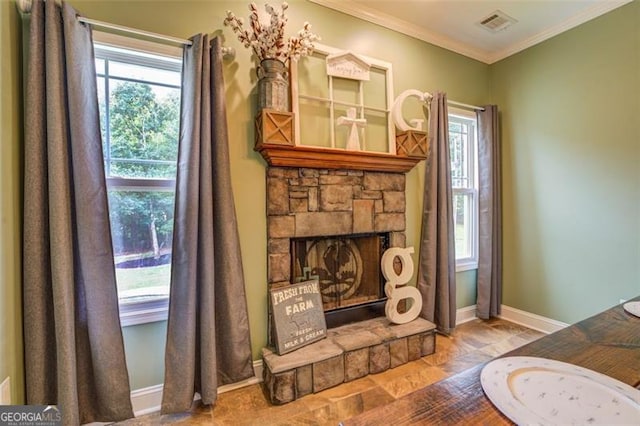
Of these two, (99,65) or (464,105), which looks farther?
(464,105)

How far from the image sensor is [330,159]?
7.17 feet

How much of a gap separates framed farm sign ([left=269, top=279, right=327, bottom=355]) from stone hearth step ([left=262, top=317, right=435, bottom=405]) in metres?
0.06

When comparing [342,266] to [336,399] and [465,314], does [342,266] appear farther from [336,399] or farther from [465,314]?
[465,314]

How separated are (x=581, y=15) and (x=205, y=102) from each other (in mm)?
3128

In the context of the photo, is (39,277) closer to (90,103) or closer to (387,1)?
(90,103)

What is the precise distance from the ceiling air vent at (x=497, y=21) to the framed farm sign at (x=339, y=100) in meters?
0.93

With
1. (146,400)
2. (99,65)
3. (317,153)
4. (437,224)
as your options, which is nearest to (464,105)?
(437,224)

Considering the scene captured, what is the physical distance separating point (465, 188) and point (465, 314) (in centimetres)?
134

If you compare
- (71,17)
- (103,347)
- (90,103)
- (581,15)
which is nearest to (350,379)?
(103,347)

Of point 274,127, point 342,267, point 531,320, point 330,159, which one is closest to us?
point 274,127

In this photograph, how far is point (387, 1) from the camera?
2377mm

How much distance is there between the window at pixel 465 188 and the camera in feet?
10.5

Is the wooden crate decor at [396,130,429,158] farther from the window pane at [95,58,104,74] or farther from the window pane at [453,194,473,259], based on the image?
the window pane at [95,58,104,74]

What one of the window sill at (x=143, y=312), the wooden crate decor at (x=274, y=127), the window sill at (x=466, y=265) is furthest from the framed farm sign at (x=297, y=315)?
the window sill at (x=466, y=265)
